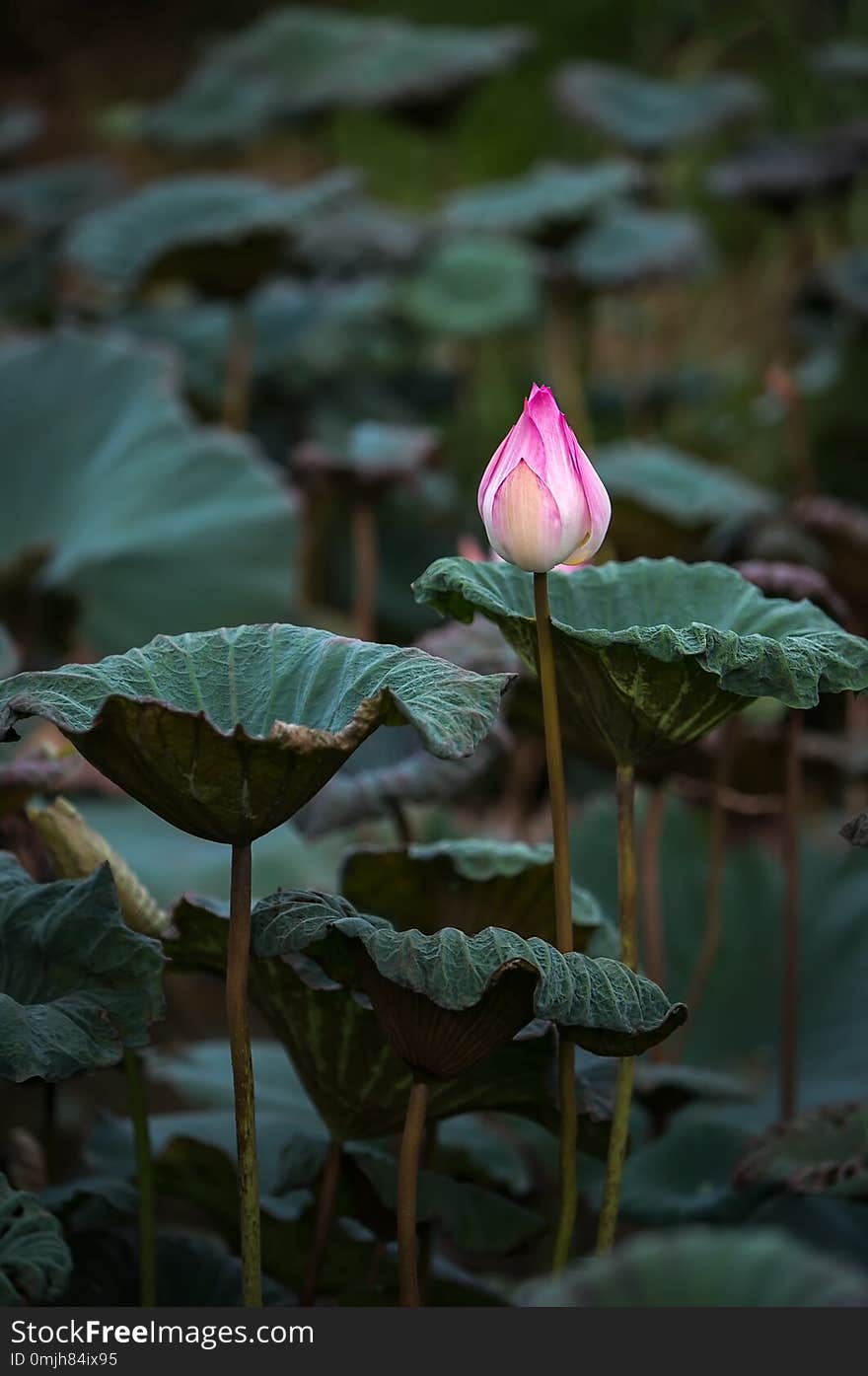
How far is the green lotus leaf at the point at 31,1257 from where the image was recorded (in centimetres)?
64

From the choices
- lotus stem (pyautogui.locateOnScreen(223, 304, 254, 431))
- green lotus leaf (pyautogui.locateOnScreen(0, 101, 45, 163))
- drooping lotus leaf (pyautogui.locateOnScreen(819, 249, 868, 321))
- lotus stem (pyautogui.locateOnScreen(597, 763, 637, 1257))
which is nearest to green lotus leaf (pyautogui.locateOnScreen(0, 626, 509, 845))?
lotus stem (pyautogui.locateOnScreen(597, 763, 637, 1257))

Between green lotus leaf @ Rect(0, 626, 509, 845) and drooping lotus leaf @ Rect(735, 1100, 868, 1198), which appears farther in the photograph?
drooping lotus leaf @ Rect(735, 1100, 868, 1198)

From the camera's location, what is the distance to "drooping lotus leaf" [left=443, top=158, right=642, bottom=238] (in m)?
2.72

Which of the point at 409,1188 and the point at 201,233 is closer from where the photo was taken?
Answer: the point at 409,1188

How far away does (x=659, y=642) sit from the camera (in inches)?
25.6

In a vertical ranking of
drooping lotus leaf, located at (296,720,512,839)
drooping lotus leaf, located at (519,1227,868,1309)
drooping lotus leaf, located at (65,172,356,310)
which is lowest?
drooping lotus leaf, located at (519,1227,868,1309)

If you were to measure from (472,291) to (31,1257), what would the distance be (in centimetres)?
297

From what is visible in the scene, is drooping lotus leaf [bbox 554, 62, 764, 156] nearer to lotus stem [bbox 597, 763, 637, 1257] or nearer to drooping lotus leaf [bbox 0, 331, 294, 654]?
drooping lotus leaf [bbox 0, 331, 294, 654]

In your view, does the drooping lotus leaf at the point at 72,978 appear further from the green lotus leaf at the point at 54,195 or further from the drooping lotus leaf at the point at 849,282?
the green lotus leaf at the point at 54,195

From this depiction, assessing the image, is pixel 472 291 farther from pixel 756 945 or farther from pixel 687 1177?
pixel 687 1177

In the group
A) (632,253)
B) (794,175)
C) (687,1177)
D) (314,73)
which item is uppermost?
(314,73)

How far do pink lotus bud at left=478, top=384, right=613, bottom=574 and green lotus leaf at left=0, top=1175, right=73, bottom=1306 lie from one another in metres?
0.33

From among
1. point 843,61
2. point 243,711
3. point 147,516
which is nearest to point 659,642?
point 243,711

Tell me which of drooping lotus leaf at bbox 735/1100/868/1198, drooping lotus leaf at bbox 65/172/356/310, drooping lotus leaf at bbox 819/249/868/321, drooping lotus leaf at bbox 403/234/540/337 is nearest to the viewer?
drooping lotus leaf at bbox 735/1100/868/1198
